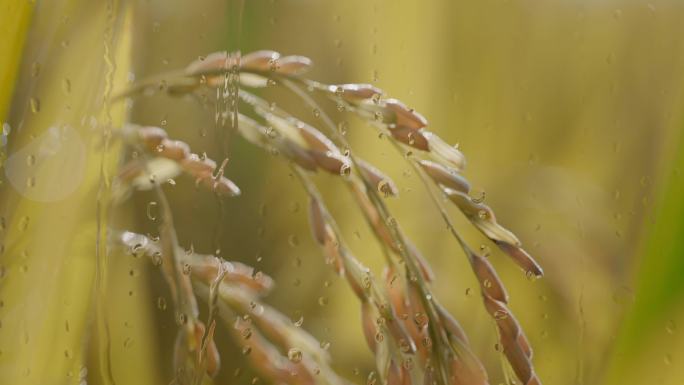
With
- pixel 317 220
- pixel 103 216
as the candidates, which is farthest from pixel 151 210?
pixel 317 220

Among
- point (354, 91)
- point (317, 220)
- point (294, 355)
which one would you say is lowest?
point (294, 355)

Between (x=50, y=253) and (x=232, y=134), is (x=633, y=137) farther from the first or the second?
(x=50, y=253)

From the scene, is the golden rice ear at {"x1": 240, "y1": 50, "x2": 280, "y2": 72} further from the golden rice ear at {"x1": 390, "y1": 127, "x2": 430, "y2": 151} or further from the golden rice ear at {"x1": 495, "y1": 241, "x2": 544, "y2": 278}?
the golden rice ear at {"x1": 495, "y1": 241, "x2": 544, "y2": 278}

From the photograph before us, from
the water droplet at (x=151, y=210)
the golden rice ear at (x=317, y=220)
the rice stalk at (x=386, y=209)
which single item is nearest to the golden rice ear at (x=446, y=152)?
the rice stalk at (x=386, y=209)

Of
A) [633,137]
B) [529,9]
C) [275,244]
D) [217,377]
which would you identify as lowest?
[217,377]

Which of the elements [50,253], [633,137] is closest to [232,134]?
[50,253]

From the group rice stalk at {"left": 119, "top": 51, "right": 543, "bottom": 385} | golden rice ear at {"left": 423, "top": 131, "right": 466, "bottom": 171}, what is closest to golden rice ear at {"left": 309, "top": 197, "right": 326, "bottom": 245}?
rice stalk at {"left": 119, "top": 51, "right": 543, "bottom": 385}

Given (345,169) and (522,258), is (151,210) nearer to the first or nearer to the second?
(345,169)

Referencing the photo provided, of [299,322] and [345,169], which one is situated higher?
[345,169]
